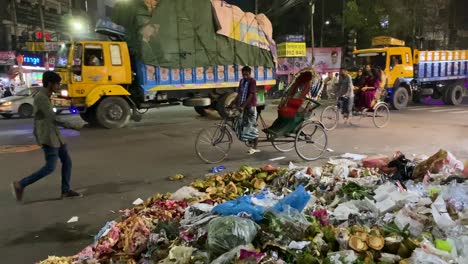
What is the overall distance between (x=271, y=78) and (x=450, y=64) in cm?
921

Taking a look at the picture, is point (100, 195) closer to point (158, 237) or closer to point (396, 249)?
point (158, 237)

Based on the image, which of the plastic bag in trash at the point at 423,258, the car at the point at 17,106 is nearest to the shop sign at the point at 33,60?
the car at the point at 17,106

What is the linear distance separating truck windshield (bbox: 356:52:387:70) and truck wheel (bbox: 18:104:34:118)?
557 inches

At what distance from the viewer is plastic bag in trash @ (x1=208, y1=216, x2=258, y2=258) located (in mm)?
3272

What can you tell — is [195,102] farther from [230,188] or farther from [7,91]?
[7,91]

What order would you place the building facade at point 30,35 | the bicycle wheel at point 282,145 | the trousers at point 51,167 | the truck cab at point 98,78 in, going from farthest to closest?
the building facade at point 30,35 → the truck cab at point 98,78 → the bicycle wheel at point 282,145 → the trousers at point 51,167

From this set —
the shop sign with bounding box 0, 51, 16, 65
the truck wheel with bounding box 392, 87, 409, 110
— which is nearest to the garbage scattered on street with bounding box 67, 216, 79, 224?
the truck wheel with bounding box 392, 87, 409, 110

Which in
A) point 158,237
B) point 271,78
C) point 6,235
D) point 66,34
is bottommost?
point 6,235

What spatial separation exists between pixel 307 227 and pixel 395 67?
15.1m

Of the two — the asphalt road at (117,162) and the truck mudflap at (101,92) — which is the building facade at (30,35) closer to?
the asphalt road at (117,162)

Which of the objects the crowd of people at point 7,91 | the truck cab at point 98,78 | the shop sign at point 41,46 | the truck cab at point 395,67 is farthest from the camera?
the shop sign at point 41,46

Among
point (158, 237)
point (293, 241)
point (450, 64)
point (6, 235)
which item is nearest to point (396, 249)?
point (293, 241)

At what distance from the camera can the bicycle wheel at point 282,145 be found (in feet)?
27.7

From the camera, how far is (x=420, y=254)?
10.0 feet
